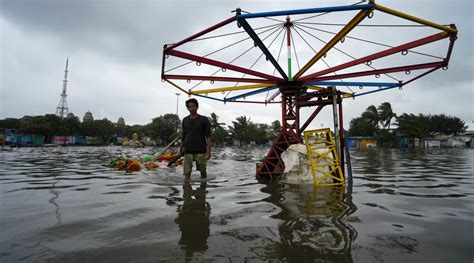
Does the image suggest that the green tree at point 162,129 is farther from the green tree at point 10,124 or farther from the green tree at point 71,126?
the green tree at point 10,124

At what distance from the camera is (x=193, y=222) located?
2631 millimetres

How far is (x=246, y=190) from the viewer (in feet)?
15.3

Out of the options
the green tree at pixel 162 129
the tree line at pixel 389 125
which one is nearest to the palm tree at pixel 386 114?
the tree line at pixel 389 125

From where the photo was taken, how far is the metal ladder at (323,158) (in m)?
5.18

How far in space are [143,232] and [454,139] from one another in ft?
254

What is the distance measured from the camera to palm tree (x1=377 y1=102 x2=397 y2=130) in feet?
173

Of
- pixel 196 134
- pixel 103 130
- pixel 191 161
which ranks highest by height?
pixel 103 130

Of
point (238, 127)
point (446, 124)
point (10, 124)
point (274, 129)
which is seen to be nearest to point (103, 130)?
point (10, 124)

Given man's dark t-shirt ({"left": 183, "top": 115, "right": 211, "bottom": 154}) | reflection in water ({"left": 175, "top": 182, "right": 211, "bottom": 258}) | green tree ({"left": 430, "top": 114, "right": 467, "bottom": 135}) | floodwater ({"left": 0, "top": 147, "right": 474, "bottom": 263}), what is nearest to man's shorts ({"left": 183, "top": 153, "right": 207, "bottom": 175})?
man's dark t-shirt ({"left": 183, "top": 115, "right": 211, "bottom": 154})

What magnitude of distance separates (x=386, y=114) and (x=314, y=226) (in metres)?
60.4

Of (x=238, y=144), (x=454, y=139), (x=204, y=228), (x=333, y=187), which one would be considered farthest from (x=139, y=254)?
(x=454, y=139)

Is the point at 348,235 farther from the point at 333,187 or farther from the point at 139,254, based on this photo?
the point at 333,187

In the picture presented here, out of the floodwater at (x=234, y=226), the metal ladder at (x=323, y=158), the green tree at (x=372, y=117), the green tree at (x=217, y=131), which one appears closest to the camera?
the floodwater at (x=234, y=226)

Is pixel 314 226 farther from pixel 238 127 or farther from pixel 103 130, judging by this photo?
pixel 103 130
